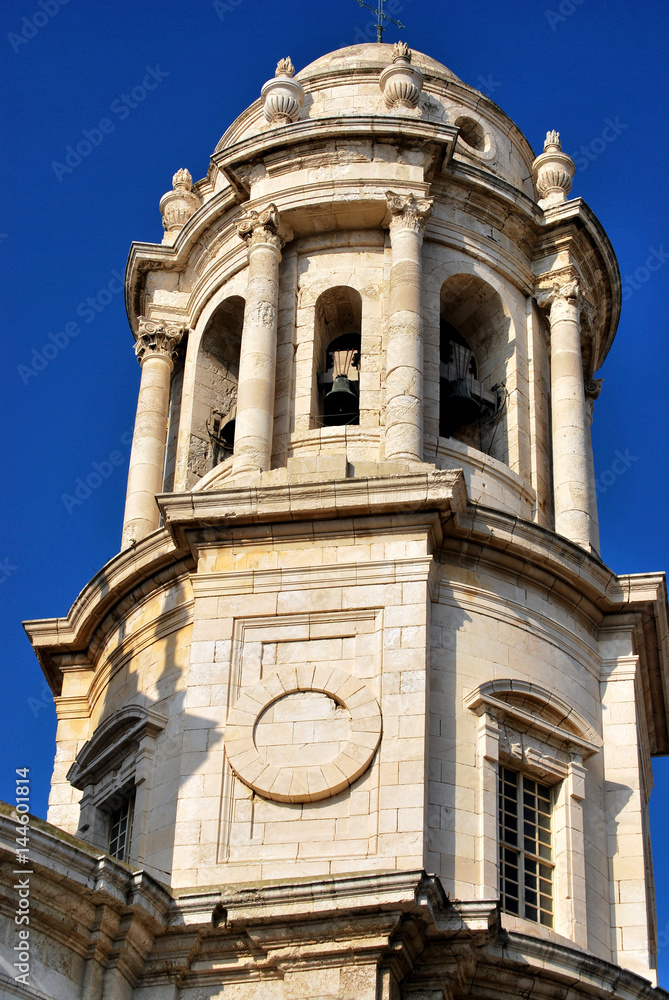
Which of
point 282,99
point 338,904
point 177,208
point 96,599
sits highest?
point 282,99

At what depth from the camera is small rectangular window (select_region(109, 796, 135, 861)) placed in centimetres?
3092

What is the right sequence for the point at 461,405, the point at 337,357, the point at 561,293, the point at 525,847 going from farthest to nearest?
1. the point at 561,293
2. the point at 337,357
3. the point at 461,405
4. the point at 525,847

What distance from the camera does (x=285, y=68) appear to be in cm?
3978

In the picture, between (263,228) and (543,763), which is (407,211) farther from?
(543,763)

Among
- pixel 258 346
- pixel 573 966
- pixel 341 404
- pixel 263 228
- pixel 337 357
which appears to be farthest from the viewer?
pixel 337 357

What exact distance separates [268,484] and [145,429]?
5.76 m

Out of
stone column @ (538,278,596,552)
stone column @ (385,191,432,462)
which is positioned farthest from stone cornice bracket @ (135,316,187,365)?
stone column @ (538,278,596,552)

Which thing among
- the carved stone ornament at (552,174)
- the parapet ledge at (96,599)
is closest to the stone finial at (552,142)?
the carved stone ornament at (552,174)

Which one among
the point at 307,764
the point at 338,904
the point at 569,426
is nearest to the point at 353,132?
the point at 569,426

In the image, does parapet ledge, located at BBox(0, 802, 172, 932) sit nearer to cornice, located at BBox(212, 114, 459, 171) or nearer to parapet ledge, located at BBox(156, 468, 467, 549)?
parapet ledge, located at BBox(156, 468, 467, 549)

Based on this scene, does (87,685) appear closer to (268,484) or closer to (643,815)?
(268,484)

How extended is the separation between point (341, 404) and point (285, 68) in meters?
7.89

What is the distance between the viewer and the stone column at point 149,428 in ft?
117

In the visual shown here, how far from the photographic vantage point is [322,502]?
31.1 metres
